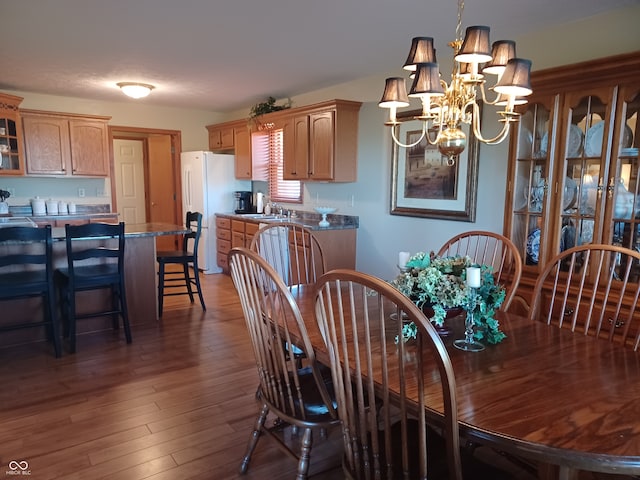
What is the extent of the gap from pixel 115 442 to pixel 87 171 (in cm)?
443

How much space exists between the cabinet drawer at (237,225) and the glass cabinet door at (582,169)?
12.2ft

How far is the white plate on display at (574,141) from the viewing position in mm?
2514

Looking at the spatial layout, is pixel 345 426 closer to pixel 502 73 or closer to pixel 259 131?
pixel 502 73

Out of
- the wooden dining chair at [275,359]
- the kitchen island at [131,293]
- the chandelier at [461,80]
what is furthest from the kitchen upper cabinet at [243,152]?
the wooden dining chair at [275,359]

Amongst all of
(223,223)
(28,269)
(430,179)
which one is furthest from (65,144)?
(430,179)

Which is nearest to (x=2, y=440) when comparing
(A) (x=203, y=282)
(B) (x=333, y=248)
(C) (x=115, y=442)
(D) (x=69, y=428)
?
(D) (x=69, y=428)

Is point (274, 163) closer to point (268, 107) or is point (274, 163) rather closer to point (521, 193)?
point (268, 107)

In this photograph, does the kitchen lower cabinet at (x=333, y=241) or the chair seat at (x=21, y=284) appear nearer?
the chair seat at (x=21, y=284)

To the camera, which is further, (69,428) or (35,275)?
(35,275)

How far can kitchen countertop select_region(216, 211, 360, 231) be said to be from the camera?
454cm

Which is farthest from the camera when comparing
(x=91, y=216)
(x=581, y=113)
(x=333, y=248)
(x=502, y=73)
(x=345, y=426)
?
(x=91, y=216)

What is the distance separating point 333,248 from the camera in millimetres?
4477

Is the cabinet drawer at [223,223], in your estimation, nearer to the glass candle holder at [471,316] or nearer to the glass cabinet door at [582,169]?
the glass cabinet door at [582,169]

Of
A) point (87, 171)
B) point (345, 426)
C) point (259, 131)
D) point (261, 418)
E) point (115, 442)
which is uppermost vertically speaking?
point (259, 131)
